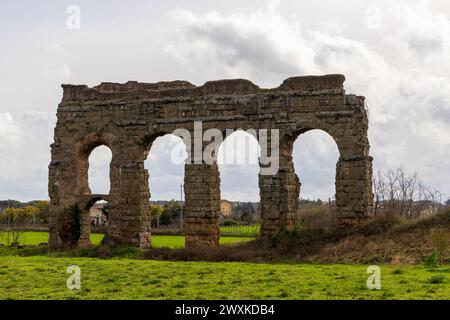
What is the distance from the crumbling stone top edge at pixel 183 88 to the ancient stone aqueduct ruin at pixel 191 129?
35mm

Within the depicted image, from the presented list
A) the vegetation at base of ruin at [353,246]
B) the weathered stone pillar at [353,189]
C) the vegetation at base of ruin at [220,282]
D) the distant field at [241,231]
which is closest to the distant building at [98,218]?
the distant field at [241,231]

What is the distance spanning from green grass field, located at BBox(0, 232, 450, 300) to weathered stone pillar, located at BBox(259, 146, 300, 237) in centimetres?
494

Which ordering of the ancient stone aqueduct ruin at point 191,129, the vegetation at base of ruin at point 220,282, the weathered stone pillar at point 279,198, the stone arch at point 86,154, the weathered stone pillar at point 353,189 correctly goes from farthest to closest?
the stone arch at point 86,154 → the weathered stone pillar at point 279,198 → the ancient stone aqueduct ruin at point 191,129 → the weathered stone pillar at point 353,189 → the vegetation at base of ruin at point 220,282

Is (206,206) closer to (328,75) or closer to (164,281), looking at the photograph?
(328,75)

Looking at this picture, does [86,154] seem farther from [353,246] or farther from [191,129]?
[353,246]

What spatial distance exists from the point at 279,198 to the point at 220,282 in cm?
914

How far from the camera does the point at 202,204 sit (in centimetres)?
2397

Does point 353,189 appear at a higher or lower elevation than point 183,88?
lower

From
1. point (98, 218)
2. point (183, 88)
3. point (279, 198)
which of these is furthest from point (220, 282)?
point (98, 218)

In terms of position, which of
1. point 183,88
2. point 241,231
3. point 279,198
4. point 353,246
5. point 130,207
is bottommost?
point 353,246

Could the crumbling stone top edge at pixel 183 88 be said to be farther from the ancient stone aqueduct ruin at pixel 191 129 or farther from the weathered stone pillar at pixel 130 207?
the weathered stone pillar at pixel 130 207

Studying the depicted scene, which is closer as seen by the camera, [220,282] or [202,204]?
[220,282]

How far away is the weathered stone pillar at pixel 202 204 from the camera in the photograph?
23859 mm
